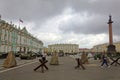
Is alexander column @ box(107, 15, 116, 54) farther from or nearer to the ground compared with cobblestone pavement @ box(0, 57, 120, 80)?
farther from the ground

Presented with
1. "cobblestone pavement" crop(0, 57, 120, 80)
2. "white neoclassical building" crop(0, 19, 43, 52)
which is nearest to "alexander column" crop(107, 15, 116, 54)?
"white neoclassical building" crop(0, 19, 43, 52)

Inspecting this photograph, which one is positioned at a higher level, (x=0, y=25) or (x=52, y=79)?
(x=0, y=25)

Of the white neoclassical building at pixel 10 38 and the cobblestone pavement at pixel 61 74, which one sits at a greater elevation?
the white neoclassical building at pixel 10 38

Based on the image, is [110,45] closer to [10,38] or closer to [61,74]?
[10,38]

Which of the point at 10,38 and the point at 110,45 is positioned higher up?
the point at 10,38

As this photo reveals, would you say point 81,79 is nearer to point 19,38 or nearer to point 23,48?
point 19,38

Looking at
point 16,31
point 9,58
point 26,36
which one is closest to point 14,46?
point 16,31

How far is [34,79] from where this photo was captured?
13961 mm

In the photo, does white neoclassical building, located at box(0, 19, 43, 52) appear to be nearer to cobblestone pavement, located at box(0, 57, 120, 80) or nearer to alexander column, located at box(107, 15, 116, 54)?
alexander column, located at box(107, 15, 116, 54)

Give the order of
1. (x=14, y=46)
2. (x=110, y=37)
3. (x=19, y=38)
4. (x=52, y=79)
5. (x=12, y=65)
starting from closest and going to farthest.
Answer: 1. (x=52, y=79)
2. (x=12, y=65)
3. (x=110, y=37)
4. (x=14, y=46)
5. (x=19, y=38)

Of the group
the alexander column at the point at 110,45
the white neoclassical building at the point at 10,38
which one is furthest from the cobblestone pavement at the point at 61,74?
the white neoclassical building at the point at 10,38

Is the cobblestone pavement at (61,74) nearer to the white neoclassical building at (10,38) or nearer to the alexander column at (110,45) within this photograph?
the alexander column at (110,45)

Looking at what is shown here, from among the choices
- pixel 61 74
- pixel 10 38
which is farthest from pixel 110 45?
pixel 61 74

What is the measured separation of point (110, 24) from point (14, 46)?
3924 cm
